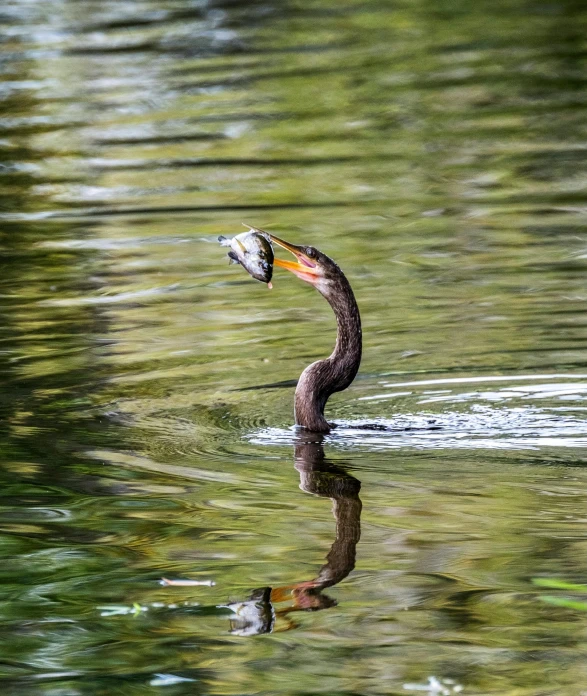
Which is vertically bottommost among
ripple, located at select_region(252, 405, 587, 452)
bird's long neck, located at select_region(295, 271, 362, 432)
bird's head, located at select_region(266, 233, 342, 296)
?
ripple, located at select_region(252, 405, 587, 452)

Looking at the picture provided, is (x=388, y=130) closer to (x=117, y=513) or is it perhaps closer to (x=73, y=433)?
(x=73, y=433)

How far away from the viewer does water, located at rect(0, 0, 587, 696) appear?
5164mm

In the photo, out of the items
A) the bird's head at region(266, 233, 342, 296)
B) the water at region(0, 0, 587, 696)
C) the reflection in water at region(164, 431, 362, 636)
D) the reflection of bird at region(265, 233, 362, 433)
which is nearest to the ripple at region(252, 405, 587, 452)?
the water at region(0, 0, 587, 696)

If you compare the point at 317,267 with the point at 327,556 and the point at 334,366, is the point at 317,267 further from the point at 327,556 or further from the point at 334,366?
the point at 327,556

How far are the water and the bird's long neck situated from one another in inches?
5.9

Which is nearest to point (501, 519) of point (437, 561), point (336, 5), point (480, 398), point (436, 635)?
point (437, 561)

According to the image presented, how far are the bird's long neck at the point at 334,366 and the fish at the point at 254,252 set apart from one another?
29cm

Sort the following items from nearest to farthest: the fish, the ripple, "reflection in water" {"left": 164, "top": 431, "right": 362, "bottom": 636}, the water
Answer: the water
"reflection in water" {"left": 164, "top": 431, "right": 362, "bottom": 636}
the ripple
the fish

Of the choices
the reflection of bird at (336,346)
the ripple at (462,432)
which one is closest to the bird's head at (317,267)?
the reflection of bird at (336,346)

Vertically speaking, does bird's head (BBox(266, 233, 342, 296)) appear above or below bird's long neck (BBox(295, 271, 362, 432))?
above

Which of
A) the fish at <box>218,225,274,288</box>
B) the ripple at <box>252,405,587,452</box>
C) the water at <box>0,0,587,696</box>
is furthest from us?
the fish at <box>218,225,274,288</box>

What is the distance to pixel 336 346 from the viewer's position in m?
7.66

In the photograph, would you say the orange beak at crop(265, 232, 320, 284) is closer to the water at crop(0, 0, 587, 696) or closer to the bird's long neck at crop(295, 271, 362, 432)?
the bird's long neck at crop(295, 271, 362, 432)

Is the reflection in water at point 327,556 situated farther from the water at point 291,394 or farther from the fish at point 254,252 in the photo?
the fish at point 254,252
